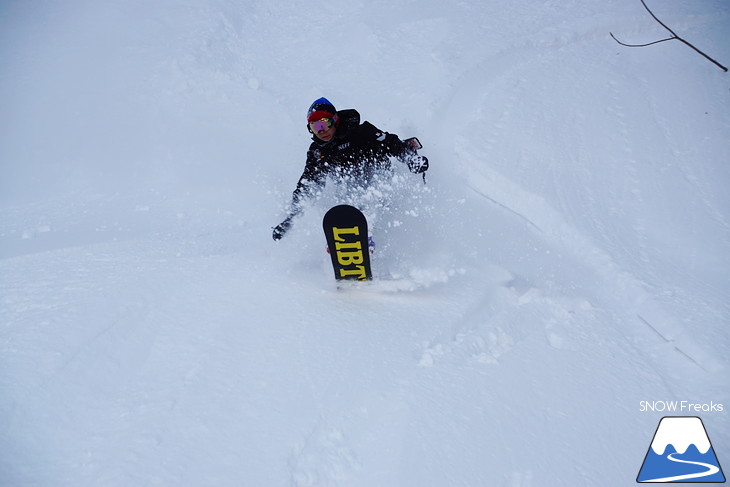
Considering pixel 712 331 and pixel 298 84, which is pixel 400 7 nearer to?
pixel 298 84

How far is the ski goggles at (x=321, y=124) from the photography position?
284 centimetres

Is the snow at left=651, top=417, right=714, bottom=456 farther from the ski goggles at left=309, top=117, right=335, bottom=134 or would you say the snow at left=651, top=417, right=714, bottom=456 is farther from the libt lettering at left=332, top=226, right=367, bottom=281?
the ski goggles at left=309, top=117, right=335, bottom=134

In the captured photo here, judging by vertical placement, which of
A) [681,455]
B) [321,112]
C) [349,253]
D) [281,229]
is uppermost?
[321,112]

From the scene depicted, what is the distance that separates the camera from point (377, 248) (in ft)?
11.0

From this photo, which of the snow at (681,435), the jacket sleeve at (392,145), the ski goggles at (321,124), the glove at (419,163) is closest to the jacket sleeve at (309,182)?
the ski goggles at (321,124)

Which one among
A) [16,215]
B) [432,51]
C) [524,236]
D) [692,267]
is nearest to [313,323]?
[524,236]

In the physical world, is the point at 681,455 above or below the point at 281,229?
below

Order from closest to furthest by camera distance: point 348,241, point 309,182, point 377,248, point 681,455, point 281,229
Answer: point 681,455 → point 348,241 → point 281,229 → point 309,182 → point 377,248

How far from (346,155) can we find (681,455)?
2.48 m

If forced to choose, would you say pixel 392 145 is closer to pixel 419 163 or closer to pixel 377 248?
pixel 419 163

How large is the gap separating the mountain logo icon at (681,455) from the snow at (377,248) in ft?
0.20

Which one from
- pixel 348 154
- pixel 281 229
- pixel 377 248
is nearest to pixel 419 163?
pixel 348 154

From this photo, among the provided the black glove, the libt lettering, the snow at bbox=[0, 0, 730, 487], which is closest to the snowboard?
the libt lettering

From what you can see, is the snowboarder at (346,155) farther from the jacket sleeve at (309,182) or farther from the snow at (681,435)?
the snow at (681,435)
